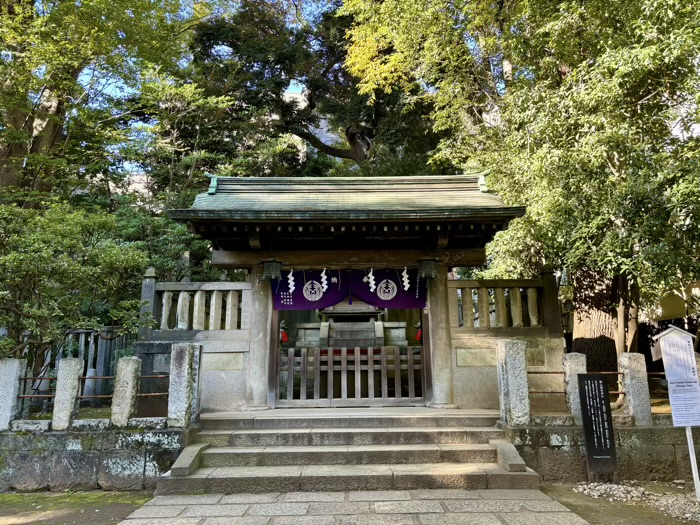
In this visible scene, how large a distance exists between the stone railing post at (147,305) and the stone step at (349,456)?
2.69m

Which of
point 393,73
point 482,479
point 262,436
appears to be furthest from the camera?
point 393,73

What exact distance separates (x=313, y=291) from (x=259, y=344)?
1362 mm

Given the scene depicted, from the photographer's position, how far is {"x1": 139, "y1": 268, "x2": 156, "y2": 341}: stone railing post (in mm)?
7469

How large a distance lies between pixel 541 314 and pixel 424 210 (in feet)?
9.94

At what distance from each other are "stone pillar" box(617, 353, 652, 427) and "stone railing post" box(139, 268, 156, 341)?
25.1 ft

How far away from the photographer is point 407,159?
17.4m

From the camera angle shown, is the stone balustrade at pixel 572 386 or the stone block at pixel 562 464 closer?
the stone block at pixel 562 464

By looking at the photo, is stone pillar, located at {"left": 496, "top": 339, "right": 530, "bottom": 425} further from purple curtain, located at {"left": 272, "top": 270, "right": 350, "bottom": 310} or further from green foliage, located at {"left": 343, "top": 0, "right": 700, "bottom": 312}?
purple curtain, located at {"left": 272, "top": 270, "right": 350, "bottom": 310}

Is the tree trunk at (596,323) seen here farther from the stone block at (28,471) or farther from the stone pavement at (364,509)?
the stone block at (28,471)

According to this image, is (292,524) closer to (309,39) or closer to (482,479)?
(482,479)

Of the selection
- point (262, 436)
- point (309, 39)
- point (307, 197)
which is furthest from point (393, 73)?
point (262, 436)

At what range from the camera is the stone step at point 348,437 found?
6273 millimetres

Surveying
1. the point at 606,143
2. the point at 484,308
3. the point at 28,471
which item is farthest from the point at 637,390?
the point at 28,471

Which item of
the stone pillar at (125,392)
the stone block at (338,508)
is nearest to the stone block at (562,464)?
the stone block at (338,508)
